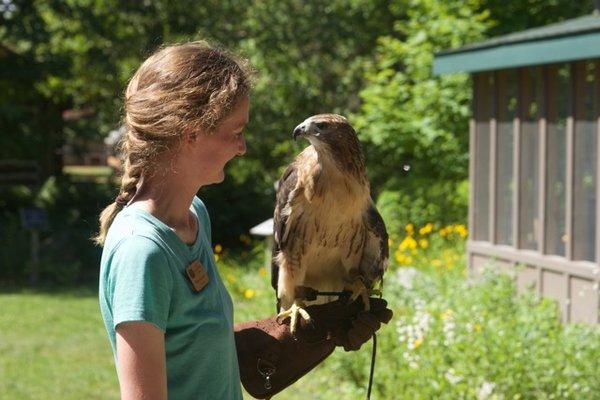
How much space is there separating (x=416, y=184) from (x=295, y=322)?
12.3m

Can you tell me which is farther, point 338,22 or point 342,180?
point 338,22

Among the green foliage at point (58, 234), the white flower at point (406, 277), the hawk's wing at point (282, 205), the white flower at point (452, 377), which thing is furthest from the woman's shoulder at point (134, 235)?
the green foliage at point (58, 234)

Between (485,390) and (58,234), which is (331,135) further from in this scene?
(58,234)

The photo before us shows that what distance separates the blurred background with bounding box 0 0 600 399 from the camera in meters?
9.35

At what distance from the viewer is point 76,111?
22.6 meters

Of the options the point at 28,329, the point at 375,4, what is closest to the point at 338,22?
the point at 375,4

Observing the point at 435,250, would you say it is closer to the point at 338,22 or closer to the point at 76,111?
the point at 338,22

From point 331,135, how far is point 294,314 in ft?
2.16

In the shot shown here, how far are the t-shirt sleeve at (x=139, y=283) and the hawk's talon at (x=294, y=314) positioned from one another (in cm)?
119

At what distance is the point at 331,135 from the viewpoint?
11.6ft

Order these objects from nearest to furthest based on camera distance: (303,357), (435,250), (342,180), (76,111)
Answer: (303,357), (342,180), (435,250), (76,111)

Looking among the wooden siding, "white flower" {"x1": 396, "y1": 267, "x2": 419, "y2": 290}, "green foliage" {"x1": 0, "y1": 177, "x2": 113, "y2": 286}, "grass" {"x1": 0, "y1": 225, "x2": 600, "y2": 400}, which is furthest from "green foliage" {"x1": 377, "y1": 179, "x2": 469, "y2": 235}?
"white flower" {"x1": 396, "y1": 267, "x2": 419, "y2": 290}

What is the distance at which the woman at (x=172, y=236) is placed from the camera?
2.07 m

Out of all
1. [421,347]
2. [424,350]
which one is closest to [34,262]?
[421,347]
